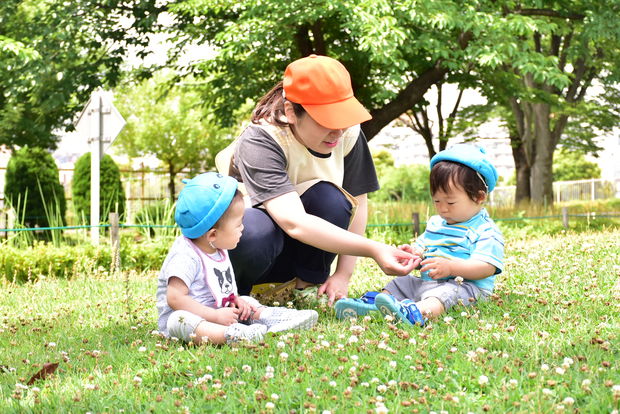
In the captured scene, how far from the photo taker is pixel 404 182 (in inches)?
1125

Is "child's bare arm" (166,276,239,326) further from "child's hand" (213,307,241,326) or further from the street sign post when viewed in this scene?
the street sign post

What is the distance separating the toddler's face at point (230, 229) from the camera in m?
3.63

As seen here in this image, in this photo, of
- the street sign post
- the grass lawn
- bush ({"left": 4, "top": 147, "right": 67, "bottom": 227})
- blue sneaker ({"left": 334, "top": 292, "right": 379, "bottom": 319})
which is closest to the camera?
the grass lawn

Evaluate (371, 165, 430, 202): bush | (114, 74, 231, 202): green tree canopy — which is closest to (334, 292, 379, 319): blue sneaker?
(114, 74, 231, 202): green tree canopy

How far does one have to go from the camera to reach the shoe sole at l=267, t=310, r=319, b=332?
353cm

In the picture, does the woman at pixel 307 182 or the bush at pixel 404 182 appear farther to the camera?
the bush at pixel 404 182

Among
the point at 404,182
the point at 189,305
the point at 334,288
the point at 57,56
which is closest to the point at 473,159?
the point at 334,288

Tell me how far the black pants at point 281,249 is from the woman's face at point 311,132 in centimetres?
30

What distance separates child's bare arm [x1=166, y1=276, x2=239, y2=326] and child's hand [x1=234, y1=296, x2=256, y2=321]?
0.15 m

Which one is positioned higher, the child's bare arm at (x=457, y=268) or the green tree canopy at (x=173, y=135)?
the green tree canopy at (x=173, y=135)

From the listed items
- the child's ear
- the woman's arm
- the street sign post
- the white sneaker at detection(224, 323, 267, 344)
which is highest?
the street sign post

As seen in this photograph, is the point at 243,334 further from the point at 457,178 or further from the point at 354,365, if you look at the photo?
the point at 457,178

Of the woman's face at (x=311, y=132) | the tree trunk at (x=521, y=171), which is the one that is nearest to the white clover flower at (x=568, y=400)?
the woman's face at (x=311, y=132)

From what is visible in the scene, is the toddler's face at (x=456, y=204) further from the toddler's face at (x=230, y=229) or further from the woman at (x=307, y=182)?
the toddler's face at (x=230, y=229)
